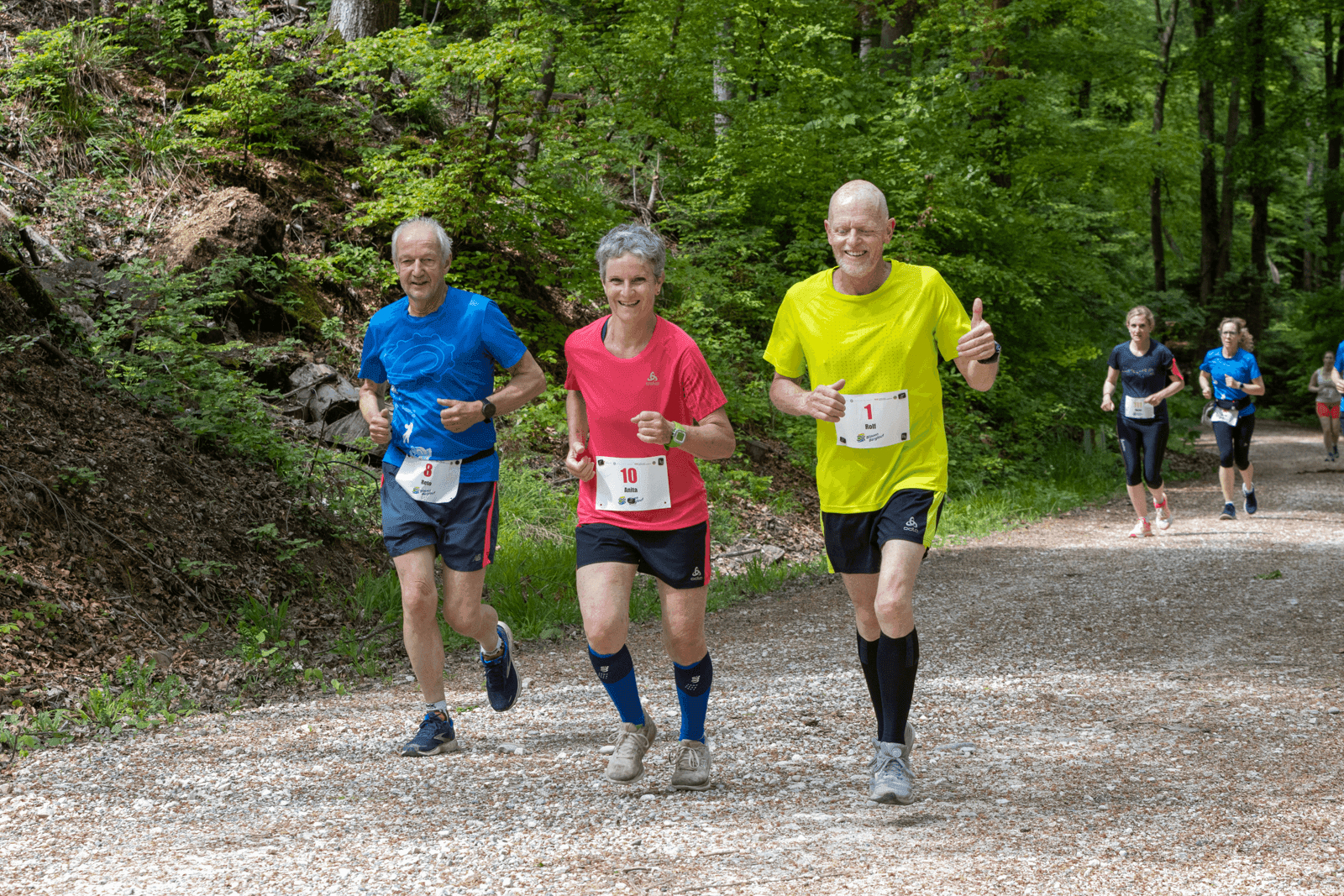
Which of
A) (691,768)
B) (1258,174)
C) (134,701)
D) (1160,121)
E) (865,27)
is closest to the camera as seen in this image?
(691,768)

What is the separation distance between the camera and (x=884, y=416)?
3.85 meters

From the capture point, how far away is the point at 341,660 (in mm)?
6324

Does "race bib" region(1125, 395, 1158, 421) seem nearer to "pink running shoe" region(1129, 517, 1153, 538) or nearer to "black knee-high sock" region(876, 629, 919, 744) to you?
"pink running shoe" region(1129, 517, 1153, 538)

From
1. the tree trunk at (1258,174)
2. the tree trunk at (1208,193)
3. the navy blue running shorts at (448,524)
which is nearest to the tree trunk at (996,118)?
the navy blue running shorts at (448,524)

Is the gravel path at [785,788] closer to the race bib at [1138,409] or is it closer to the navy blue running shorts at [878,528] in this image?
Answer: the navy blue running shorts at [878,528]

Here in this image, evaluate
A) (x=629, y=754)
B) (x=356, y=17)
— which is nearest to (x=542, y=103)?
(x=356, y=17)

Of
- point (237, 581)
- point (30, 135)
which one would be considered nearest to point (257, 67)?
point (30, 135)

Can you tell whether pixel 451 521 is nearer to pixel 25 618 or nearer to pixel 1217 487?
pixel 25 618

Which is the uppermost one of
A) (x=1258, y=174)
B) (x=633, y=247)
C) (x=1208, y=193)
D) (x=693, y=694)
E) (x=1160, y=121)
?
(x=1160, y=121)

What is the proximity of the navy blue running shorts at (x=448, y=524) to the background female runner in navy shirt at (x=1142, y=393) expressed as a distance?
6.99 metres

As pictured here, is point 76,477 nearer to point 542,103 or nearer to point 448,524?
point 448,524

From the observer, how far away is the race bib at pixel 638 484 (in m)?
3.90

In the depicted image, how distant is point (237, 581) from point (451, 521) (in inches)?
107

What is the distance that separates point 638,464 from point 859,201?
119 centimetres
